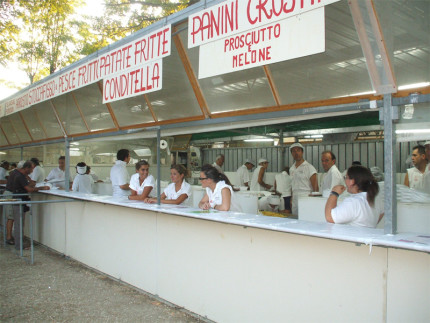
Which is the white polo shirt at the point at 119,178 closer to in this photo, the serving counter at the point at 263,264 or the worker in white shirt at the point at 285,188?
the serving counter at the point at 263,264

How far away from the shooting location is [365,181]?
10.3 feet

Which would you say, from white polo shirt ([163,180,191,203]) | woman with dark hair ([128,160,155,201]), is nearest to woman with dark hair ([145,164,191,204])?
white polo shirt ([163,180,191,203])

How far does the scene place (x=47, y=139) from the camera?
764cm

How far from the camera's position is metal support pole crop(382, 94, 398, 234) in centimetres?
246

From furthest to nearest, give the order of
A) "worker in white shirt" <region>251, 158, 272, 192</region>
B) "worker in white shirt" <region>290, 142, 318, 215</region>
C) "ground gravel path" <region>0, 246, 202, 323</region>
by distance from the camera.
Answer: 1. "worker in white shirt" <region>251, 158, 272, 192</region>
2. "worker in white shirt" <region>290, 142, 318, 215</region>
3. "ground gravel path" <region>0, 246, 202, 323</region>

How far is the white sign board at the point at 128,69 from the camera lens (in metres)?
4.03

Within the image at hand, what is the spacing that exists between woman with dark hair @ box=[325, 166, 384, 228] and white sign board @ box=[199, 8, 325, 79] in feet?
3.92

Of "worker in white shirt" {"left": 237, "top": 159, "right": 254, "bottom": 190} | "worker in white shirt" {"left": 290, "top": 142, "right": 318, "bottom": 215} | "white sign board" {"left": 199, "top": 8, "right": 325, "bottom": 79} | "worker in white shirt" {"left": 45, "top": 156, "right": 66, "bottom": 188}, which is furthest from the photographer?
"worker in white shirt" {"left": 237, "top": 159, "right": 254, "bottom": 190}

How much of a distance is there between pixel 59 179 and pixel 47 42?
10.8 meters

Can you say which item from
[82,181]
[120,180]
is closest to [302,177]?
[120,180]

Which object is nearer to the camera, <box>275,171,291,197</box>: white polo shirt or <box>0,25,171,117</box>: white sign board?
<box>0,25,171,117</box>: white sign board

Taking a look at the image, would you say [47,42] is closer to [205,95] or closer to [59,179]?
[59,179]

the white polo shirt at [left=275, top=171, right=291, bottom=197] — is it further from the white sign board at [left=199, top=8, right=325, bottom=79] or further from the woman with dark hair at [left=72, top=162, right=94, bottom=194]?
the white sign board at [left=199, top=8, right=325, bottom=79]

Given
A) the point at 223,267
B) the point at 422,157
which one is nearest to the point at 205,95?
the point at 223,267
